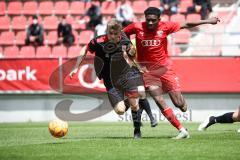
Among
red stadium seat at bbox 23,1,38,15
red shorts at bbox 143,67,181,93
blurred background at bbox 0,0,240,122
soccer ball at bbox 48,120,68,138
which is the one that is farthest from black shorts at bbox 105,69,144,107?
red stadium seat at bbox 23,1,38,15

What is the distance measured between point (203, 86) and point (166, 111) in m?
7.94

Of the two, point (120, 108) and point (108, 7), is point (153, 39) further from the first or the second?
point (108, 7)

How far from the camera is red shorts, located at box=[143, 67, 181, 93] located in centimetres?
1300

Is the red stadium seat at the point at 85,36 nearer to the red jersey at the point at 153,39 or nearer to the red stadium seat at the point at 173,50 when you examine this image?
the red stadium seat at the point at 173,50

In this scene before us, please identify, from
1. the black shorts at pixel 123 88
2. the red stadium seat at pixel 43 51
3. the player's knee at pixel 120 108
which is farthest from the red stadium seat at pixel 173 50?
the player's knee at pixel 120 108

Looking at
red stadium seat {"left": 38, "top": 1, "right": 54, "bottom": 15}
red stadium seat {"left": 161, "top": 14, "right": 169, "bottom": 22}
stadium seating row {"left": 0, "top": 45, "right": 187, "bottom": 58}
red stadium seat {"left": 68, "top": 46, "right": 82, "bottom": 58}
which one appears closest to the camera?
red stadium seat {"left": 68, "top": 46, "right": 82, "bottom": 58}

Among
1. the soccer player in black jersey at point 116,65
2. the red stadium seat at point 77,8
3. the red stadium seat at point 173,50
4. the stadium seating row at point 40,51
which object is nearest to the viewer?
the soccer player in black jersey at point 116,65

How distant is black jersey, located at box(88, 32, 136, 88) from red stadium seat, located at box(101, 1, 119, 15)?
13.0 m

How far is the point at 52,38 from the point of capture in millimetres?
25188

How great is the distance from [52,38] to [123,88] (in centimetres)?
1233

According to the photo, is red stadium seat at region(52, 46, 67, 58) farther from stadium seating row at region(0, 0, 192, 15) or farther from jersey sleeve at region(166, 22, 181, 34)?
jersey sleeve at region(166, 22, 181, 34)

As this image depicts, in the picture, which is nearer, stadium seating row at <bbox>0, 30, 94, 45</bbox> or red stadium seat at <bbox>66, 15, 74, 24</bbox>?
stadium seating row at <bbox>0, 30, 94, 45</bbox>

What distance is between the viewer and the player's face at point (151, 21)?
41.4ft

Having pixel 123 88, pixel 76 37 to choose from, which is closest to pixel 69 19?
pixel 76 37
